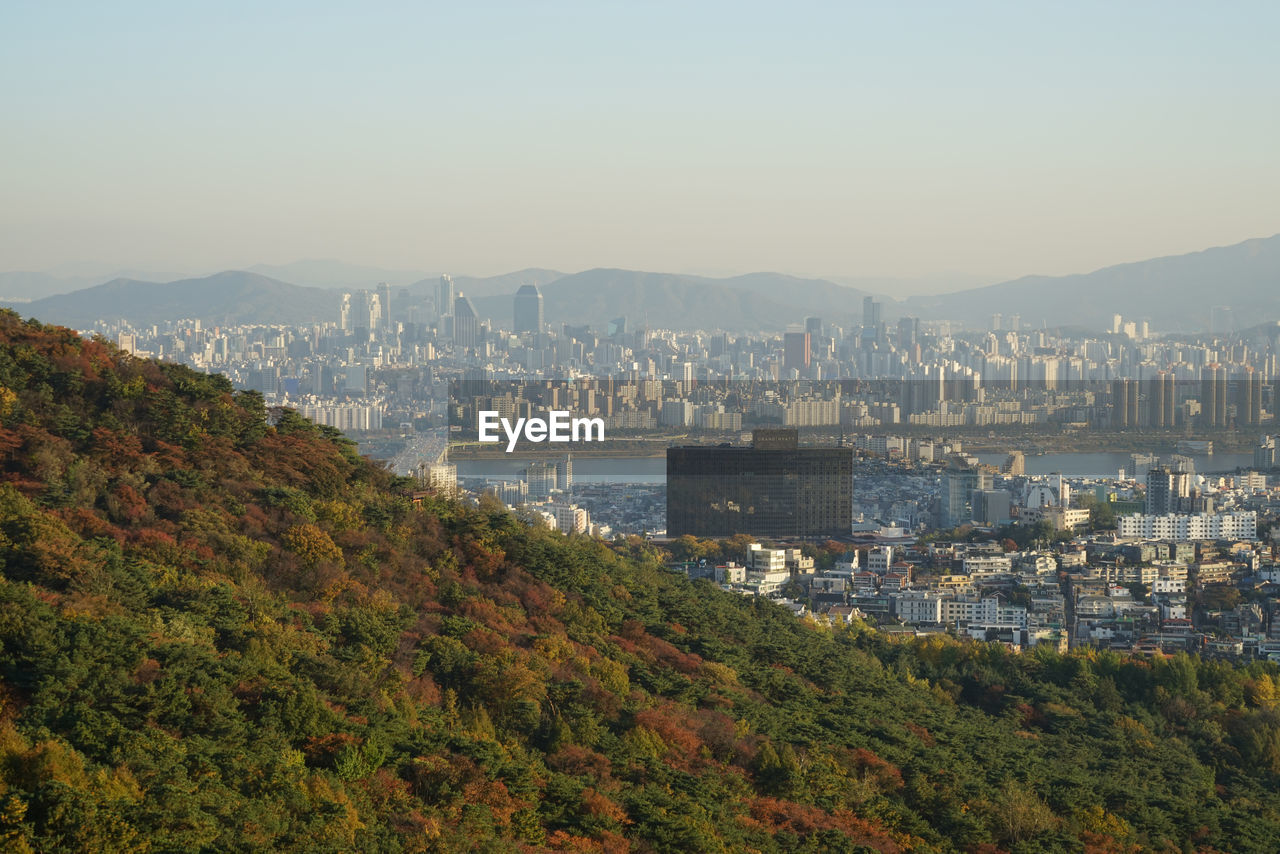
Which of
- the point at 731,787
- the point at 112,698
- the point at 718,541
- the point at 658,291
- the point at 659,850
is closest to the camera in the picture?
the point at 112,698

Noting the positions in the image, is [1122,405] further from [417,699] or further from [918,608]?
[417,699]

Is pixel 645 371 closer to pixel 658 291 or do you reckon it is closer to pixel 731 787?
pixel 658 291

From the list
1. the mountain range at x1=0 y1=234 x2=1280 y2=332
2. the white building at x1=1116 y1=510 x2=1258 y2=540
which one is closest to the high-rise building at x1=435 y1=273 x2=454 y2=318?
the mountain range at x1=0 y1=234 x2=1280 y2=332

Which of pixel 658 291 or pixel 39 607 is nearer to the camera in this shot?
pixel 39 607

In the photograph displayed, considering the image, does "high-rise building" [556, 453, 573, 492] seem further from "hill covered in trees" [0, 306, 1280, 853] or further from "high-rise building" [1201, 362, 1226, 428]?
"hill covered in trees" [0, 306, 1280, 853]

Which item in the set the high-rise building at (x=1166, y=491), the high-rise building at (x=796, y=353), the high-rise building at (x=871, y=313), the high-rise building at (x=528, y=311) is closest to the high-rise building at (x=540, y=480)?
the high-rise building at (x=1166, y=491)

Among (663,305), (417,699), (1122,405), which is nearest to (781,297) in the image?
(663,305)

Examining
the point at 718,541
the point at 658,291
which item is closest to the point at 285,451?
the point at 718,541
